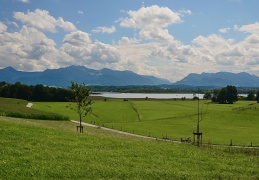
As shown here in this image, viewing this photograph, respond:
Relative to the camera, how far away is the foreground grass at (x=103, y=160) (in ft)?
69.5

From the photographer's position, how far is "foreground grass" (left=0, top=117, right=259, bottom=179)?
69.5 ft

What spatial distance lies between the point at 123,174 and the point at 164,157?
7.69 meters

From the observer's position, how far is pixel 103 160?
82.2 ft

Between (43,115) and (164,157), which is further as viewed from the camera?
(43,115)

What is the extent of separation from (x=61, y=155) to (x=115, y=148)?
22.8 feet

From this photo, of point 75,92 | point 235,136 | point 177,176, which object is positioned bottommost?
point 235,136

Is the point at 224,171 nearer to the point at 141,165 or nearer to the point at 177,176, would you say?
the point at 177,176

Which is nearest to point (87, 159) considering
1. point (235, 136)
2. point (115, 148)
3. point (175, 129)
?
point (115, 148)

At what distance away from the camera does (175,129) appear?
9475 cm

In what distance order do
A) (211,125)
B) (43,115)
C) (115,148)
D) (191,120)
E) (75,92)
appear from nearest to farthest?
1. (115,148)
2. (75,92)
3. (43,115)
4. (211,125)
5. (191,120)

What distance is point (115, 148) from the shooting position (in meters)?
30.8

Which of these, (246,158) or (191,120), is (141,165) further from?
(191,120)

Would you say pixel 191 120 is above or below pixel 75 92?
below

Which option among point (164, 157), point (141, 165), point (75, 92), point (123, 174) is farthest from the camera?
point (75, 92)
